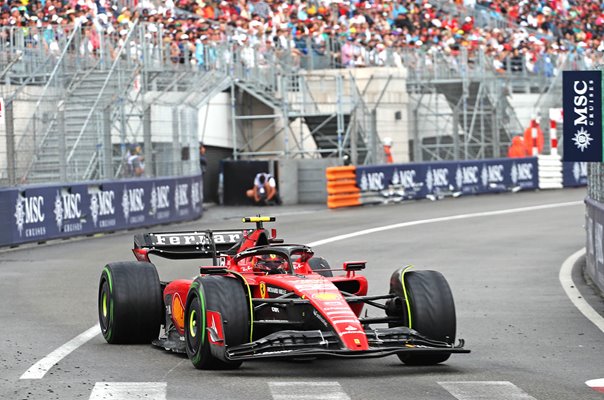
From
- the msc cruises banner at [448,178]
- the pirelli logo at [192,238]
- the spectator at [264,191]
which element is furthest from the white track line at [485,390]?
the spectator at [264,191]

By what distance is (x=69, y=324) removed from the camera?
519 inches

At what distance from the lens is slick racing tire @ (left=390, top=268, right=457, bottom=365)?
1018cm

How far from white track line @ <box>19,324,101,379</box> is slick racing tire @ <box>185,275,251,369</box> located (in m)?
1.11

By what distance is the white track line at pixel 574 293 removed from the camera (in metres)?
13.7

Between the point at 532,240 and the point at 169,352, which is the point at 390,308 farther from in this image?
the point at 532,240

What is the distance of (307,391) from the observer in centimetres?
893

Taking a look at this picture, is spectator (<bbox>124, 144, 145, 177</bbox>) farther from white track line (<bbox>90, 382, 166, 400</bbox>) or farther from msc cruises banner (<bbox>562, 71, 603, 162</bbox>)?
white track line (<bbox>90, 382, 166, 400</bbox>)

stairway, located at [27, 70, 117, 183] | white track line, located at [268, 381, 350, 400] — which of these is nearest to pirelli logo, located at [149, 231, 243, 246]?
white track line, located at [268, 381, 350, 400]

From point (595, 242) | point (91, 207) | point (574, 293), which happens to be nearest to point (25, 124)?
point (91, 207)

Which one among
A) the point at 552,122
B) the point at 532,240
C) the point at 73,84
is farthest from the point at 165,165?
the point at 552,122

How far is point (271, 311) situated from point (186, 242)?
280 cm

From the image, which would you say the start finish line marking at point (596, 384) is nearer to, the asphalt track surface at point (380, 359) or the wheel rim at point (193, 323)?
the asphalt track surface at point (380, 359)

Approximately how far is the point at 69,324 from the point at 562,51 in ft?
121

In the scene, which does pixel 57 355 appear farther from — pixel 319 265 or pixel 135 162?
pixel 135 162
